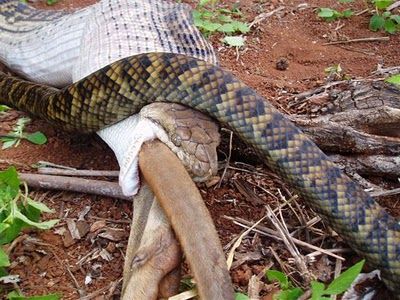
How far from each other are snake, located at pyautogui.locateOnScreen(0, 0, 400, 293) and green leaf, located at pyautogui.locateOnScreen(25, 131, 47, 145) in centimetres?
34

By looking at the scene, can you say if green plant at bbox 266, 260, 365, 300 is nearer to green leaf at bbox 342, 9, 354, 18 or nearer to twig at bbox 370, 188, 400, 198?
twig at bbox 370, 188, 400, 198

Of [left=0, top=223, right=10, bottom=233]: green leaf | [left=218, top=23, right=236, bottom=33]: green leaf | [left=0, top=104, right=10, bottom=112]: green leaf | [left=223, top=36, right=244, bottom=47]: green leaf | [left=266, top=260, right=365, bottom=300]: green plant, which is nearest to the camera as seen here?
[left=266, top=260, right=365, bottom=300]: green plant

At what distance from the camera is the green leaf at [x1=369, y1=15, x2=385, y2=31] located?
470 cm

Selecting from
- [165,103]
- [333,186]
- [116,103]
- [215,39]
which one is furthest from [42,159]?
[215,39]

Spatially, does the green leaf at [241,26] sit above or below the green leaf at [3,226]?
above

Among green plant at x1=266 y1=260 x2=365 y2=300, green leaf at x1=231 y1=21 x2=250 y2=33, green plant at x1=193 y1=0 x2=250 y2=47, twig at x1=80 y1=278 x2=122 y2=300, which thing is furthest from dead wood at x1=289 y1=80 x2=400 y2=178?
green leaf at x1=231 y1=21 x2=250 y2=33

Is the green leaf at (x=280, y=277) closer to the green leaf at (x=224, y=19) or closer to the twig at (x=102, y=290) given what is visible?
the twig at (x=102, y=290)

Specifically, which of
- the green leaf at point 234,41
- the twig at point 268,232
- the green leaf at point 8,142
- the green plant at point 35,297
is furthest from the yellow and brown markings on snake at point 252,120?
the green leaf at point 234,41

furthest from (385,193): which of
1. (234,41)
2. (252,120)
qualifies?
(234,41)

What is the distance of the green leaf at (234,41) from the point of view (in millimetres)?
4414

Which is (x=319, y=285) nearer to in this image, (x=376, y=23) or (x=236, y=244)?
(x=236, y=244)

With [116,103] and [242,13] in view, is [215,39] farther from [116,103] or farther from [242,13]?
[116,103]

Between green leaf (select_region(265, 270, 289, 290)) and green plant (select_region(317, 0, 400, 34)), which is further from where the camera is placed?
green plant (select_region(317, 0, 400, 34))

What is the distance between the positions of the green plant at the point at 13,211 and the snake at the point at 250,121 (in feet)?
1.76
